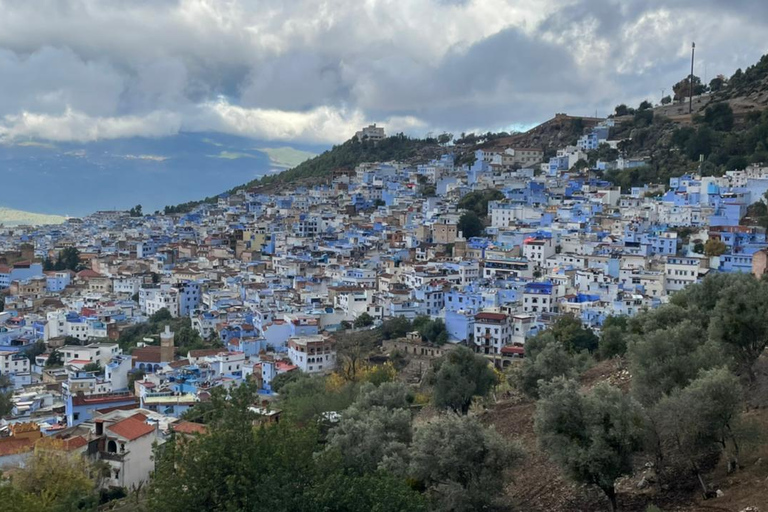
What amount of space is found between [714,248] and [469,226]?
12284 millimetres

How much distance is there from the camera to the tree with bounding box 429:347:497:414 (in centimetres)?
1555

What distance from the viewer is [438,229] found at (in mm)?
38250

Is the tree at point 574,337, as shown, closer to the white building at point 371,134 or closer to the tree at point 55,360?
the tree at point 55,360

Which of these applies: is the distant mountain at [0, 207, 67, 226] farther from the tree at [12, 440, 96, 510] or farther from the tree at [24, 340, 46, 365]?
the tree at [12, 440, 96, 510]

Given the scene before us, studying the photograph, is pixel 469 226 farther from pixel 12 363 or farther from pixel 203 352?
pixel 12 363

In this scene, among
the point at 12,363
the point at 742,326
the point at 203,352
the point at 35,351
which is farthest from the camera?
the point at 35,351

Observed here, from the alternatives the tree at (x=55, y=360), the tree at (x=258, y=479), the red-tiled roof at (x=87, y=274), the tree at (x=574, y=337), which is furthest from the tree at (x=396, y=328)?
the red-tiled roof at (x=87, y=274)

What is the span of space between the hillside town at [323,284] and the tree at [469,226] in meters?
0.09

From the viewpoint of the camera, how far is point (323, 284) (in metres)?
32.6

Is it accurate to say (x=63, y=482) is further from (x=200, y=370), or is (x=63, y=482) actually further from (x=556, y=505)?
(x=200, y=370)

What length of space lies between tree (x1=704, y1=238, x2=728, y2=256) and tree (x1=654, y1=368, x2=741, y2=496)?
802 inches

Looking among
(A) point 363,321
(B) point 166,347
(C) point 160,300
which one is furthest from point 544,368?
(C) point 160,300

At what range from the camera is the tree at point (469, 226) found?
38.0 m

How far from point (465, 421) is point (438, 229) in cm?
2843
